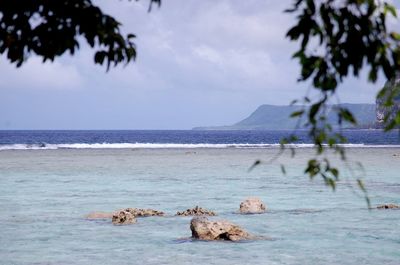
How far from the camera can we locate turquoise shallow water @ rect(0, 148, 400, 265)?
14555 mm

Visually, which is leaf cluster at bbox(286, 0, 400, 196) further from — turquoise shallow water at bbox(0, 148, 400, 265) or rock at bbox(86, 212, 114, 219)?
rock at bbox(86, 212, 114, 219)

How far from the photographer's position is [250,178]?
1423 inches

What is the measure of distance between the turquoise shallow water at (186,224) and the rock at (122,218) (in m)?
0.29

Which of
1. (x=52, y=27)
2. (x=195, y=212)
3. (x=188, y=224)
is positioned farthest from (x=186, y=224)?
(x=52, y=27)

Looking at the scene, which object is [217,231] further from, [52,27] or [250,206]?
[52,27]

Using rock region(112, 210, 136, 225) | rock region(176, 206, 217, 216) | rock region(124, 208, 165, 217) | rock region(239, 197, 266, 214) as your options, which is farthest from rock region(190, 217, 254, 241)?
rock region(239, 197, 266, 214)

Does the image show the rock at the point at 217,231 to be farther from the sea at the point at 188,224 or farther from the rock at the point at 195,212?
the rock at the point at 195,212

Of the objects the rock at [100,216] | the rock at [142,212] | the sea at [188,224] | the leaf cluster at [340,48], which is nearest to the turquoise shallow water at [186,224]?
the sea at [188,224]

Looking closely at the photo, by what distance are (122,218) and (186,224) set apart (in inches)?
65.3

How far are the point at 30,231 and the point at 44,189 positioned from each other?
12.1 m

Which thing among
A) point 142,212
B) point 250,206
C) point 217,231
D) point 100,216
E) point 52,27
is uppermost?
point 52,27

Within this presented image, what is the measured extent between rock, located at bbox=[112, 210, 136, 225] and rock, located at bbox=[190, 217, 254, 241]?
121 inches

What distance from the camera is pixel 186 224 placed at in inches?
733

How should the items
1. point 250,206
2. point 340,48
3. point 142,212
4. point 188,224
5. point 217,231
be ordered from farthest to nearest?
point 250,206
point 142,212
point 188,224
point 217,231
point 340,48
